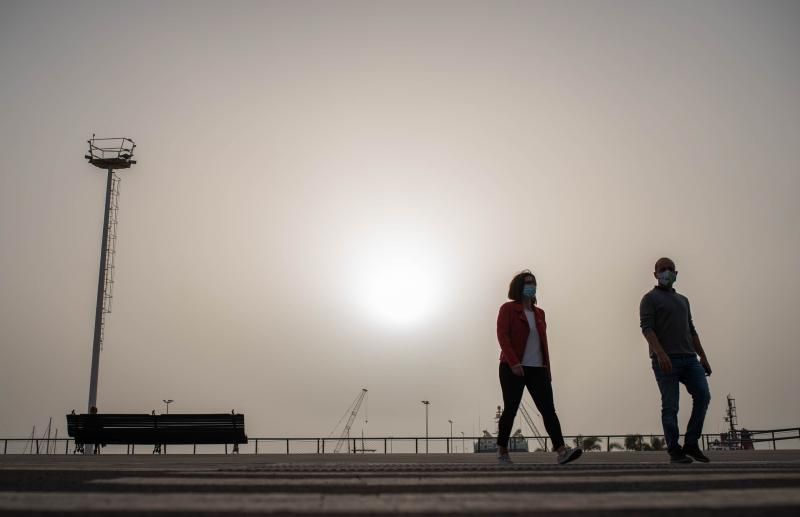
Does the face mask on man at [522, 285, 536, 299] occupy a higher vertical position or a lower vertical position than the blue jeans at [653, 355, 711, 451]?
higher

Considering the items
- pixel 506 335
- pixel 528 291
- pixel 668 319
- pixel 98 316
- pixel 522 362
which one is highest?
pixel 98 316

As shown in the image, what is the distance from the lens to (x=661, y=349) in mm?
9211

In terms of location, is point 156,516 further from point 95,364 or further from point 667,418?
point 95,364

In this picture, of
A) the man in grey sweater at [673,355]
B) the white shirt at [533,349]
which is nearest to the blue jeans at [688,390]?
the man in grey sweater at [673,355]

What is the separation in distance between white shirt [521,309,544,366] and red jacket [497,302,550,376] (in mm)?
40

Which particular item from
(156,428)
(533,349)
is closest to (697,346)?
(533,349)

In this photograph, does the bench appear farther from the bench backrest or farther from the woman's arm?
the woman's arm

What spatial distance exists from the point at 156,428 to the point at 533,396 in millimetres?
14248

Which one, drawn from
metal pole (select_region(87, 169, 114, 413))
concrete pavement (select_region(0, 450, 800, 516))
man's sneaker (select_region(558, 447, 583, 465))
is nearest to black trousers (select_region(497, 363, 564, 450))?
man's sneaker (select_region(558, 447, 583, 465))

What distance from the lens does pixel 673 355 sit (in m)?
9.34

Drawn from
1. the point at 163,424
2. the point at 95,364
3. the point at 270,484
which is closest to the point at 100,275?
the point at 95,364

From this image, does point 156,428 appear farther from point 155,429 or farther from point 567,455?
point 567,455

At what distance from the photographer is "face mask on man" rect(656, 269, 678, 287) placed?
9.63m

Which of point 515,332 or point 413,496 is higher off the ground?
point 515,332
